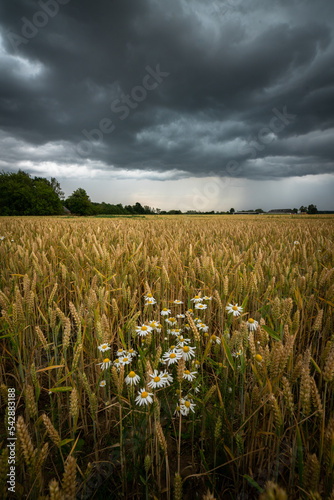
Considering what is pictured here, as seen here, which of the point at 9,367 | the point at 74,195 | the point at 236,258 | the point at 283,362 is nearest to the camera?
the point at 283,362

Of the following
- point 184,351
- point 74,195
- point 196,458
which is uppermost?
point 74,195

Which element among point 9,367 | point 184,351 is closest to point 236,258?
point 184,351

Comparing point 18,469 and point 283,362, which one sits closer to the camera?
point 283,362

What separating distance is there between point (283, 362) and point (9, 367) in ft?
5.72

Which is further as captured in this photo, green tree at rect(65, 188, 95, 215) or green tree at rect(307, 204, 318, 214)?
green tree at rect(307, 204, 318, 214)

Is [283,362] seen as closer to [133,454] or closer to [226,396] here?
[226,396]

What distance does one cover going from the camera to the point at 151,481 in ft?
2.80

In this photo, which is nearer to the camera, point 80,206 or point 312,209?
point 80,206

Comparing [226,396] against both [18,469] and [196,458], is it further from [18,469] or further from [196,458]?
[18,469]

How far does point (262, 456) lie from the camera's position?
87 centimetres

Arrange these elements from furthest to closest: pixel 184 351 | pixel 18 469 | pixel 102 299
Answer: pixel 102 299 < pixel 184 351 < pixel 18 469

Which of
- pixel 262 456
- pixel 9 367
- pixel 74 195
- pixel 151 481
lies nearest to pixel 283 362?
pixel 262 456

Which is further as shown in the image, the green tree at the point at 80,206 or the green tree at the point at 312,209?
the green tree at the point at 312,209

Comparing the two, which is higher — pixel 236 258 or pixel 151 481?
pixel 236 258
